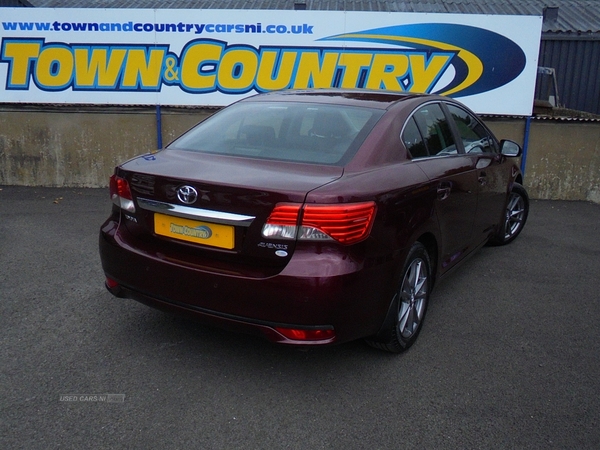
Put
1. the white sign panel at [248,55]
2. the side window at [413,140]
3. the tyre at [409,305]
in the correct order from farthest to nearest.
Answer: the white sign panel at [248,55]
the side window at [413,140]
the tyre at [409,305]

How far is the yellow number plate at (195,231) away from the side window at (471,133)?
243 centimetres

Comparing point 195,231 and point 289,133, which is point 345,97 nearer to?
point 289,133

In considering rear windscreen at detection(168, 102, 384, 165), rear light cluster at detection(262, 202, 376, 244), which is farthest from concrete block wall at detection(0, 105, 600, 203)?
rear light cluster at detection(262, 202, 376, 244)

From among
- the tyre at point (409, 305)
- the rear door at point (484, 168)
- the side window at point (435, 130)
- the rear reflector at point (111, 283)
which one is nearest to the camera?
the tyre at point (409, 305)

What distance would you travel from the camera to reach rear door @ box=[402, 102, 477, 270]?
153 inches

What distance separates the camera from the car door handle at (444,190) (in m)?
3.89

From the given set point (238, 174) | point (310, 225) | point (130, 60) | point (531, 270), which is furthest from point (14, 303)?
point (130, 60)

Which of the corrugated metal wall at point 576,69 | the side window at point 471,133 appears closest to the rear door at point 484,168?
the side window at point 471,133

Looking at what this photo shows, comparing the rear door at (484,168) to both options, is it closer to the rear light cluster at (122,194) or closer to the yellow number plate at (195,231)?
the yellow number plate at (195,231)

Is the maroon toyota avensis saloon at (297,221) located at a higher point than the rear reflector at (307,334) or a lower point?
higher

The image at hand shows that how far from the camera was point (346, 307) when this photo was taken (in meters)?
3.02

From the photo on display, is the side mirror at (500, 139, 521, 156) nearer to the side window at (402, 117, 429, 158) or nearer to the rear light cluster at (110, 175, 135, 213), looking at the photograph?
the side window at (402, 117, 429, 158)

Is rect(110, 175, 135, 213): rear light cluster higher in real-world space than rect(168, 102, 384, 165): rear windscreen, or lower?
lower

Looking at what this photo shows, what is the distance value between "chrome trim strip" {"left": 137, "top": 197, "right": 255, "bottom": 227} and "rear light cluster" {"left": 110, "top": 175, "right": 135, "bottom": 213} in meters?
0.18
